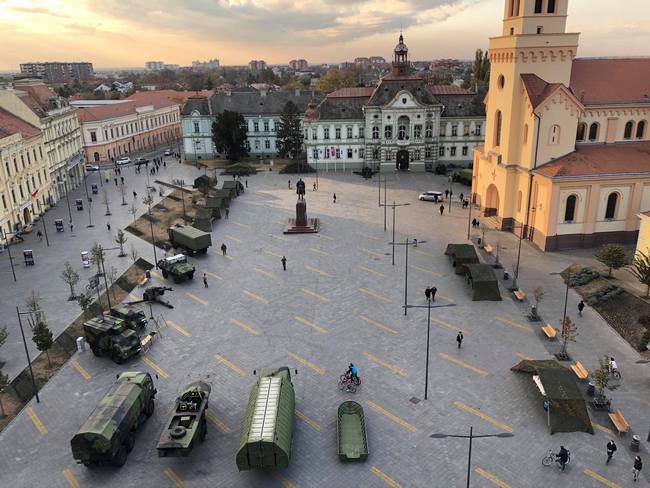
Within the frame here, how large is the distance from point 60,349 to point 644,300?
4117cm

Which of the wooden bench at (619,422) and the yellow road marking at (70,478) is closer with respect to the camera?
the yellow road marking at (70,478)

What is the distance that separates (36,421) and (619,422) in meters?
30.2

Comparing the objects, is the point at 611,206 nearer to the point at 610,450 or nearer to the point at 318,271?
the point at 318,271

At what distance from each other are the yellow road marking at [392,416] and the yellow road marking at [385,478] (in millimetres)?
3317

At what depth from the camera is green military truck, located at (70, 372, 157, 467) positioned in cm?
2286

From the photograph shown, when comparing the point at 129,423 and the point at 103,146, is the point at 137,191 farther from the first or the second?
the point at 129,423

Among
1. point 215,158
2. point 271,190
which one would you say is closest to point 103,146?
point 215,158

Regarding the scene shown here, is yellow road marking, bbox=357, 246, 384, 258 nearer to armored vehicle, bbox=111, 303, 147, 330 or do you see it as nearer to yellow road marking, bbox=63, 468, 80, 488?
armored vehicle, bbox=111, 303, 147, 330

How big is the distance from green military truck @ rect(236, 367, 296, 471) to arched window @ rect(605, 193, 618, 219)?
125 feet

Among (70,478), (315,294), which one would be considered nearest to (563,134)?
(315,294)

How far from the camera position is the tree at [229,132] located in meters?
89.0

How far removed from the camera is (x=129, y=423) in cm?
2444

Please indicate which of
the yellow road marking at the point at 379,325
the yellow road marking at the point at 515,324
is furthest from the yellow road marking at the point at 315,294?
the yellow road marking at the point at 515,324

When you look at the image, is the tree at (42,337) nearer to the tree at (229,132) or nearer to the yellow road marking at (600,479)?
the yellow road marking at (600,479)
